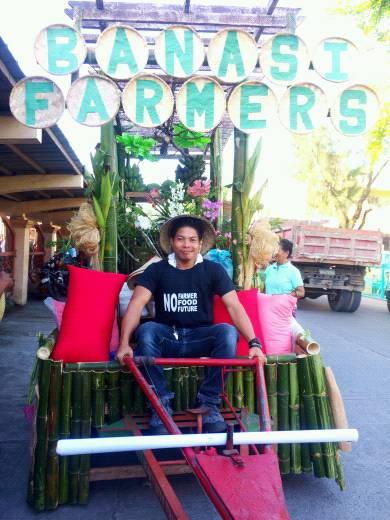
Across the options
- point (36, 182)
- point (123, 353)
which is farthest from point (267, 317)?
point (36, 182)

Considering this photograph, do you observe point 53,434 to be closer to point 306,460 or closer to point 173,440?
point 173,440

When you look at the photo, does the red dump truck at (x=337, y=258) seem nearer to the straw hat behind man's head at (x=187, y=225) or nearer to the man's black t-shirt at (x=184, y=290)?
the straw hat behind man's head at (x=187, y=225)

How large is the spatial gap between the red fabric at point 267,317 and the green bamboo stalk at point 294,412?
0.34 metres

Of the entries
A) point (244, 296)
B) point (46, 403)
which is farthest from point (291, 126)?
point (46, 403)

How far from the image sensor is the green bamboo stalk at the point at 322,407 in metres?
2.97

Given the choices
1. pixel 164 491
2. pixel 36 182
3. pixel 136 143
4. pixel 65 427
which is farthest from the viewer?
pixel 36 182

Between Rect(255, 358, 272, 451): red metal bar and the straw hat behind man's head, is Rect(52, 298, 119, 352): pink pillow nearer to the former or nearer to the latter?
the straw hat behind man's head

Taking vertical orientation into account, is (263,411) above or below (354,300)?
above

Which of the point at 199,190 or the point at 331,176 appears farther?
the point at 331,176

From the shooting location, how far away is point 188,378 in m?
3.16

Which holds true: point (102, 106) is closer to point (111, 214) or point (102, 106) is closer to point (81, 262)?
point (111, 214)

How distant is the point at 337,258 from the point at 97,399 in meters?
10.3

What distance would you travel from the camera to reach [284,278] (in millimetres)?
5965

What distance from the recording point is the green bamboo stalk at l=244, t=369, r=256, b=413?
3.24m
